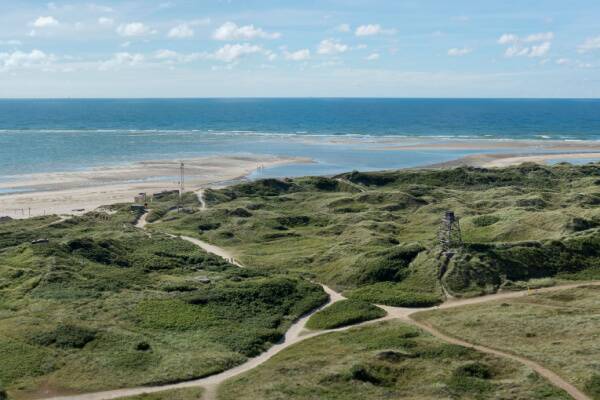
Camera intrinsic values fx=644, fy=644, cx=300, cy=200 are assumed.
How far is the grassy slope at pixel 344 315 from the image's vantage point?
1960 inches

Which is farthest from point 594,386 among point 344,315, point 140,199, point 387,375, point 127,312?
point 140,199

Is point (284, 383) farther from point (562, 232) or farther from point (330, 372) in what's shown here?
point (562, 232)

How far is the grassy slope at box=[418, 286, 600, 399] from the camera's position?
128 feet

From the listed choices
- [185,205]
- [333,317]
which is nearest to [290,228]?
[185,205]

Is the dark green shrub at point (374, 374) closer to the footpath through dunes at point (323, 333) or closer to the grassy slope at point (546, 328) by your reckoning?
the footpath through dunes at point (323, 333)

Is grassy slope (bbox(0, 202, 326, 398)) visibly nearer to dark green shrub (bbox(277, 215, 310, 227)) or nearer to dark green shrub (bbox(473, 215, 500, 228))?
dark green shrub (bbox(277, 215, 310, 227))

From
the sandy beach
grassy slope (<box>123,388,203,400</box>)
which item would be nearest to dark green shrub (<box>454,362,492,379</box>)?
grassy slope (<box>123,388,203,400</box>)

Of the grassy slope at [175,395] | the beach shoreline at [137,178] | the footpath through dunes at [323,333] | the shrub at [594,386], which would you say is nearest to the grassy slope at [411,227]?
the footpath through dunes at [323,333]

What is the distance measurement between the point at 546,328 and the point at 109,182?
112 metres

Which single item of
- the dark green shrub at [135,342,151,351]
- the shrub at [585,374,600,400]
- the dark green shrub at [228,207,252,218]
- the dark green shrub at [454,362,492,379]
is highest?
the dark green shrub at [228,207,252,218]

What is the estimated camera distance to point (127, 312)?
50.8m

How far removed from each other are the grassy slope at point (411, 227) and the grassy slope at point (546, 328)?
4737 mm

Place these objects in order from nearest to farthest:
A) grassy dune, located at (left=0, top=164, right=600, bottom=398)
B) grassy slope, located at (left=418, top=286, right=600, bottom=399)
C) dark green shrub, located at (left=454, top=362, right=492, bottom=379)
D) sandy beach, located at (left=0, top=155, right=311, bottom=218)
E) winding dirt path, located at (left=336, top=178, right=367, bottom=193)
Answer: dark green shrub, located at (left=454, top=362, right=492, bottom=379) → grassy slope, located at (left=418, top=286, right=600, bottom=399) → grassy dune, located at (left=0, top=164, right=600, bottom=398) → sandy beach, located at (left=0, top=155, right=311, bottom=218) → winding dirt path, located at (left=336, top=178, right=367, bottom=193)

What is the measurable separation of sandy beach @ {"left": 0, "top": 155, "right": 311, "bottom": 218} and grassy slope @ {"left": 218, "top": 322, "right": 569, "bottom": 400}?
73.7m
